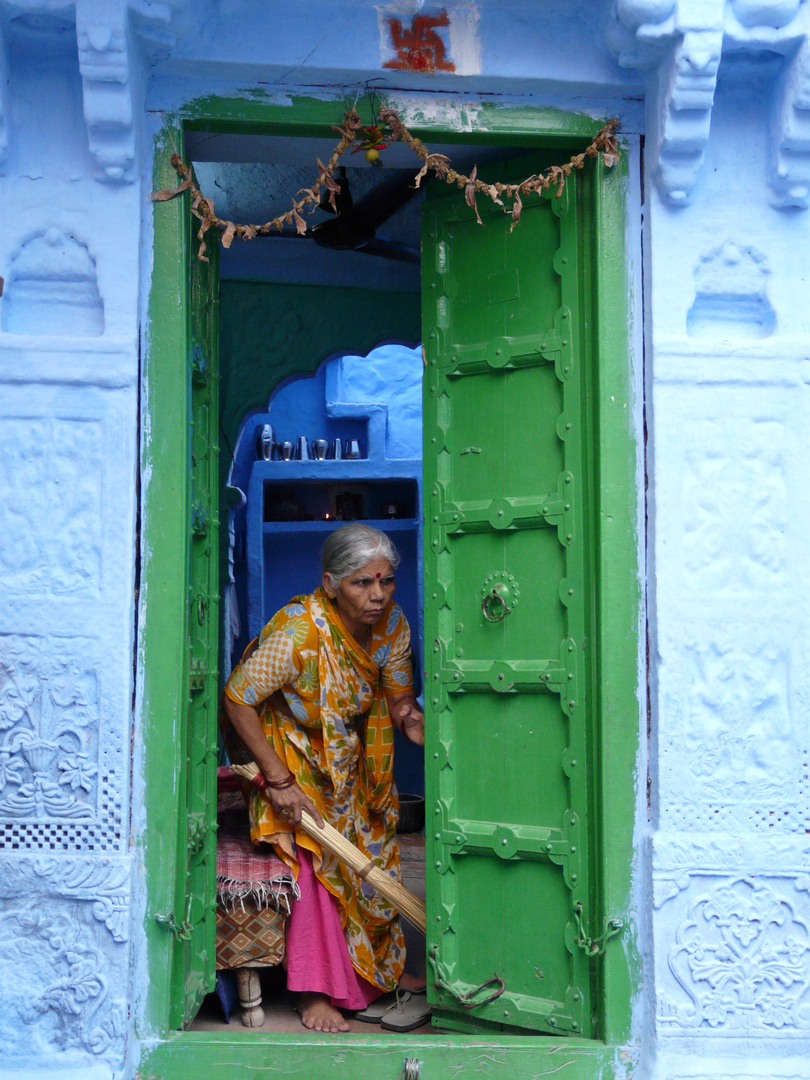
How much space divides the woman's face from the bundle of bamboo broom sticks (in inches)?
26.4

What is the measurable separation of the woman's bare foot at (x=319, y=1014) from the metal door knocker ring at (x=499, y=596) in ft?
4.60

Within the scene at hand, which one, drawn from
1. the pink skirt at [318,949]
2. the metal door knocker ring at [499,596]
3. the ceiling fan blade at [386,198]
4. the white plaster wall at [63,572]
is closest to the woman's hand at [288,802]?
the pink skirt at [318,949]

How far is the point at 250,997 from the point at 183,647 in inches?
49.3

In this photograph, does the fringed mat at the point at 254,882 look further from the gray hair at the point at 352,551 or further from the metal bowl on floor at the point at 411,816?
the metal bowl on floor at the point at 411,816

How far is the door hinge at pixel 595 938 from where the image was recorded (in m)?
3.02

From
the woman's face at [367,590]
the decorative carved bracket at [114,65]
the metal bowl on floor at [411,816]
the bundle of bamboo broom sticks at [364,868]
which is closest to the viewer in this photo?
the decorative carved bracket at [114,65]

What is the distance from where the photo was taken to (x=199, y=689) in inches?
132

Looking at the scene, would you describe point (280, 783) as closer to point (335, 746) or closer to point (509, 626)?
point (335, 746)

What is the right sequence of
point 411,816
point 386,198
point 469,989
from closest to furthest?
point 469,989 → point 386,198 → point 411,816

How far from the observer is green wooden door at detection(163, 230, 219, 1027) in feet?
10.2

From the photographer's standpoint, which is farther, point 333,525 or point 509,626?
point 333,525

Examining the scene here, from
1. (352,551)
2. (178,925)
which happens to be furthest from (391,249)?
(178,925)

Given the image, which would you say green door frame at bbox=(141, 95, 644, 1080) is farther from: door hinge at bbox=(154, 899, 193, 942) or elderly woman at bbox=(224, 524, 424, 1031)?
elderly woman at bbox=(224, 524, 424, 1031)

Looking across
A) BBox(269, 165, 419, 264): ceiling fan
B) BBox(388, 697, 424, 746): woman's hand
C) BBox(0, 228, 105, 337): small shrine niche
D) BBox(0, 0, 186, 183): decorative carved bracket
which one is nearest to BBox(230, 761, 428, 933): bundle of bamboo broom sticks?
BBox(388, 697, 424, 746): woman's hand
